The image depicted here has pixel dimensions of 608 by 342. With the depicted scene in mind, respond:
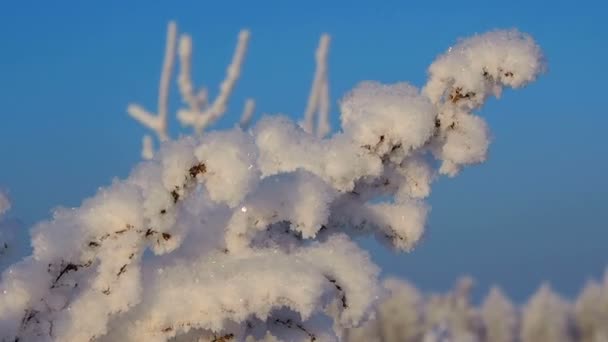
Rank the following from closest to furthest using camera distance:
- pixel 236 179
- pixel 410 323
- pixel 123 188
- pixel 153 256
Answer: pixel 236 179, pixel 123 188, pixel 153 256, pixel 410 323

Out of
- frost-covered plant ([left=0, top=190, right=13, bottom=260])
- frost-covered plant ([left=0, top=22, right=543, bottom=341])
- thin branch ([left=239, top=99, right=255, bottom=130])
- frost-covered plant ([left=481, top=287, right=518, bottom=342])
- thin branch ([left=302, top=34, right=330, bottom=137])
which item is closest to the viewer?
frost-covered plant ([left=0, top=22, right=543, bottom=341])

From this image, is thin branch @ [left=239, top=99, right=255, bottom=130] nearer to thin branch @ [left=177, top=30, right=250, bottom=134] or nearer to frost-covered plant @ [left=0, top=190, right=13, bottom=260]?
thin branch @ [left=177, top=30, right=250, bottom=134]

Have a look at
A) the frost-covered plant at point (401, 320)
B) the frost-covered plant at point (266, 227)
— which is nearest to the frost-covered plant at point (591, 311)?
the frost-covered plant at point (401, 320)

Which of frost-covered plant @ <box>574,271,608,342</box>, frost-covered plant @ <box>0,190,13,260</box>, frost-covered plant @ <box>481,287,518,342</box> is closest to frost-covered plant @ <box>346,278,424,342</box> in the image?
frost-covered plant @ <box>481,287,518,342</box>

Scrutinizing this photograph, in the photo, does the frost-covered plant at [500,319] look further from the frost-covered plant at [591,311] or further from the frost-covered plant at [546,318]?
the frost-covered plant at [591,311]

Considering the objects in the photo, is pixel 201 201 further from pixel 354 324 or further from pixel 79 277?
pixel 354 324

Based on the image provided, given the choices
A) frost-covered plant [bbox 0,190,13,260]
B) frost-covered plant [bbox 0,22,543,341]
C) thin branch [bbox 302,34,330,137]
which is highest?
thin branch [bbox 302,34,330,137]

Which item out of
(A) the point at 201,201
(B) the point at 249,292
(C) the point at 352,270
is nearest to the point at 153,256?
(A) the point at 201,201

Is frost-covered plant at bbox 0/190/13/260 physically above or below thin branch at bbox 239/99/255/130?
below
